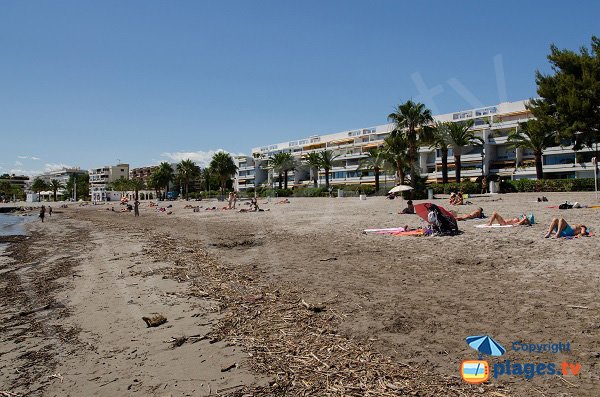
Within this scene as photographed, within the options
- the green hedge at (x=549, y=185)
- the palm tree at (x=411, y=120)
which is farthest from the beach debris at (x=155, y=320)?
the green hedge at (x=549, y=185)

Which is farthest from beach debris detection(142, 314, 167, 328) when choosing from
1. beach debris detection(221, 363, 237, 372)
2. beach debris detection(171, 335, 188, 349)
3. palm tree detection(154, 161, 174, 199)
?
palm tree detection(154, 161, 174, 199)

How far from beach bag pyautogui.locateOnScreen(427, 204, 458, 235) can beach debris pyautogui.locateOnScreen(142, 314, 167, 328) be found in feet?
32.5

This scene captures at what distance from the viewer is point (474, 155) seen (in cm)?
7312

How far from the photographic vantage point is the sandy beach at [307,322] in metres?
3.87

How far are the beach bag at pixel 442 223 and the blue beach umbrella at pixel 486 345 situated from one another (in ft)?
29.3

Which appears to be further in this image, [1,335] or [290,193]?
[290,193]

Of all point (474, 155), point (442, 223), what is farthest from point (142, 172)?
point (442, 223)

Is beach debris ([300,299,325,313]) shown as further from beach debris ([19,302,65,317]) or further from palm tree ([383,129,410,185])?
palm tree ([383,129,410,185])

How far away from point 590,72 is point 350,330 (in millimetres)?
27443

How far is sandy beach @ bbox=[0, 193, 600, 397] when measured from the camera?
3.87 m

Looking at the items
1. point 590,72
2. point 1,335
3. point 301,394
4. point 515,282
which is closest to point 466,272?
point 515,282

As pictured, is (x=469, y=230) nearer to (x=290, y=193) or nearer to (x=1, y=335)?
(x=1, y=335)

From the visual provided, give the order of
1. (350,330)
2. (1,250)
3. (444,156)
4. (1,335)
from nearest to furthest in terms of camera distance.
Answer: (350,330)
(1,335)
(1,250)
(444,156)

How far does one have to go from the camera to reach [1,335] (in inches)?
229
